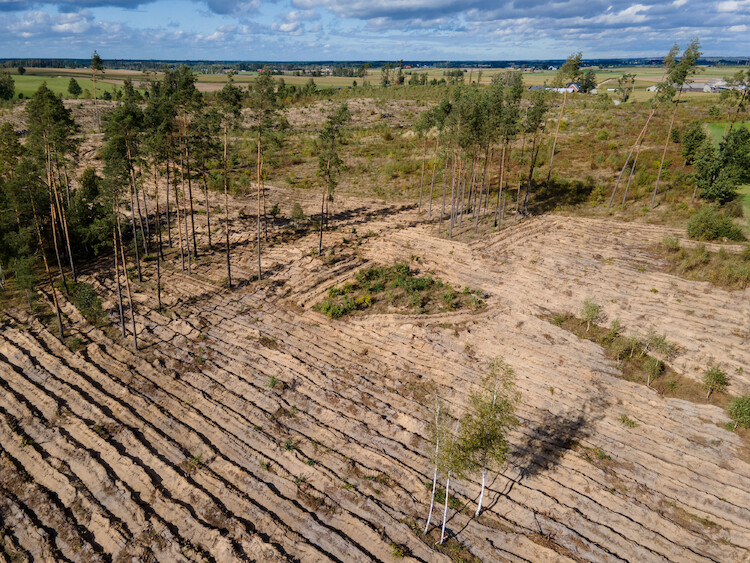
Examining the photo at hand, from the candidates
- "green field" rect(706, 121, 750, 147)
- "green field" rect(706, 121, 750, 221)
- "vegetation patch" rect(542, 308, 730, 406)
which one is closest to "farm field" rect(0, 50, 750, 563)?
"vegetation patch" rect(542, 308, 730, 406)

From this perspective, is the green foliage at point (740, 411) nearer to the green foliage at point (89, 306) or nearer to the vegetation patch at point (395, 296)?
the vegetation patch at point (395, 296)

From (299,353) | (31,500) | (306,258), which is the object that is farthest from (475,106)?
(31,500)

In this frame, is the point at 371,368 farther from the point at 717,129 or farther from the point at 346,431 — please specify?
the point at 717,129

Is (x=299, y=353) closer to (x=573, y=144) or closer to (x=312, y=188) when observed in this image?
(x=312, y=188)

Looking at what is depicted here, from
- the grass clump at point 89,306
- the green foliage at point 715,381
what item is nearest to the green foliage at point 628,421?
the green foliage at point 715,381

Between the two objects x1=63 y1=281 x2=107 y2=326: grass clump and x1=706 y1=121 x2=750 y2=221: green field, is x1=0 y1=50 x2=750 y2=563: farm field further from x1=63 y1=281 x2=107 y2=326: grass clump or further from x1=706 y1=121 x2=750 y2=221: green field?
x1=706 y1=121 x2=750 y2=221: green field

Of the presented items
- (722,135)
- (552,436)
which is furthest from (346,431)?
(722,135)
